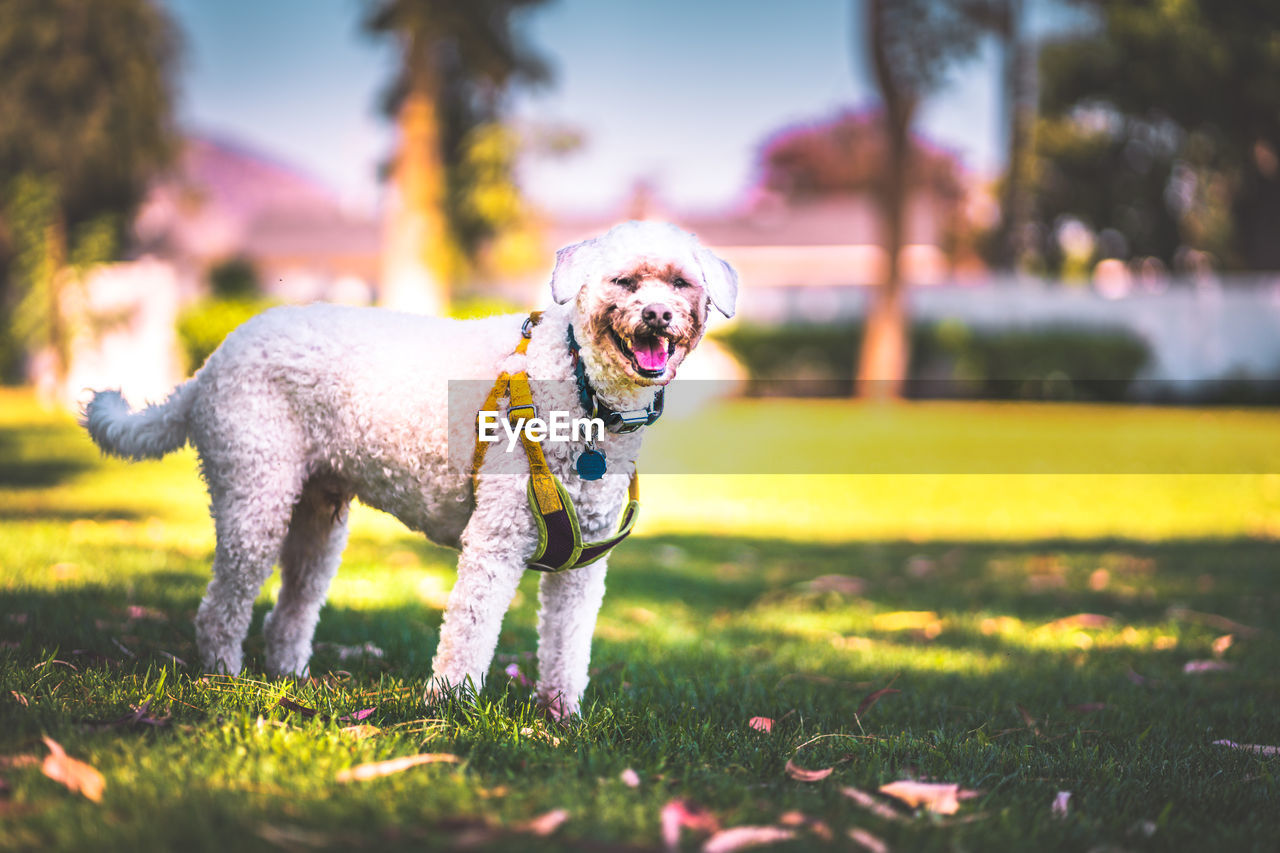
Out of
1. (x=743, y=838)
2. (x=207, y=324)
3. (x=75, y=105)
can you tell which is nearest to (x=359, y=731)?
(x=743, y=838)

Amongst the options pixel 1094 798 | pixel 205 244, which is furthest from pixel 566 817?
pixel 205 244

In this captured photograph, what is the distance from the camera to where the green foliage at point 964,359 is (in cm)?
2283

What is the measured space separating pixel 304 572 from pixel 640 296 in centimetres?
168

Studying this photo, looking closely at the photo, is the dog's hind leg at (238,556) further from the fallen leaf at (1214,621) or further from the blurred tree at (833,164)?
the blurred tree at (833,164)

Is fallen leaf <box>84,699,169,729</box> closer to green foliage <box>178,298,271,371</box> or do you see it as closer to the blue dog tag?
the blue dog tag

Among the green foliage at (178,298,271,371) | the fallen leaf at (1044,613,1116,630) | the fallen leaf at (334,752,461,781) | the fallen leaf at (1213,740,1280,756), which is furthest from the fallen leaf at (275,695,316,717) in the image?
the green foliage at (178,298,271,371)

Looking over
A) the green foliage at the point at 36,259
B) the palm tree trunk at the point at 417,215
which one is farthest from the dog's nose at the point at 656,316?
the green foliage at the point at 36,259

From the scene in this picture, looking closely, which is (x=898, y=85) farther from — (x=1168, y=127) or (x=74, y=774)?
(x=74, y=774)

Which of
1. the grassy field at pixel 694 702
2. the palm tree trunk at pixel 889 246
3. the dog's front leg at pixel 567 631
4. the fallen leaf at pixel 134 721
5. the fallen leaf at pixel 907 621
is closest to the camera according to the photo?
the grassy field at pixel 694 702

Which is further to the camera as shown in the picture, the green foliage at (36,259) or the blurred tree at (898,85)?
the blurred tree at (898,85)

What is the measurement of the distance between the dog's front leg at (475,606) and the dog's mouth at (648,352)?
64cm

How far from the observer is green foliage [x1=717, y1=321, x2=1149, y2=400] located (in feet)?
74.9

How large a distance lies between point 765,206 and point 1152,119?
24446mm

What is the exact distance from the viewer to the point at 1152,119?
100 feet
